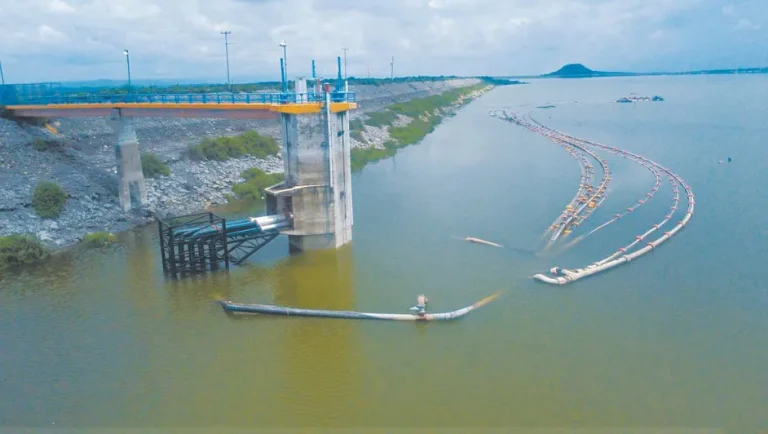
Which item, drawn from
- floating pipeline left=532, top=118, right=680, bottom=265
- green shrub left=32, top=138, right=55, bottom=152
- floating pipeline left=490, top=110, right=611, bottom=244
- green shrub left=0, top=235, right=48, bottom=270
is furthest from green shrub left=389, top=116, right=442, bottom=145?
green shrub left=0, top=235, right=48, bottom=270

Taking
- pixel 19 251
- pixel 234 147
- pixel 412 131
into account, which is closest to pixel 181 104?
pixel 19 251

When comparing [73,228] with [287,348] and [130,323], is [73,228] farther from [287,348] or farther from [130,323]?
[287,348]

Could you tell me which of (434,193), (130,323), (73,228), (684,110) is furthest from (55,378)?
(684,110)

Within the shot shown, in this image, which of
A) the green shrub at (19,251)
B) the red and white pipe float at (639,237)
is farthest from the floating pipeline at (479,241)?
the green shrub at (19,251)

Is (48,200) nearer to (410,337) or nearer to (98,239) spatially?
(98,239)

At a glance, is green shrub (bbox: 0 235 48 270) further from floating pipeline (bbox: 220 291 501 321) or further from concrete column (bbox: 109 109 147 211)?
floating pipeline (bbox: 220 291 501 321)

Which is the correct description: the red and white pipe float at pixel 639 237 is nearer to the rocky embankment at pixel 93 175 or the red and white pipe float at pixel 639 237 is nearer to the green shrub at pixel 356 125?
the rocky embankment at pixel 93 175
